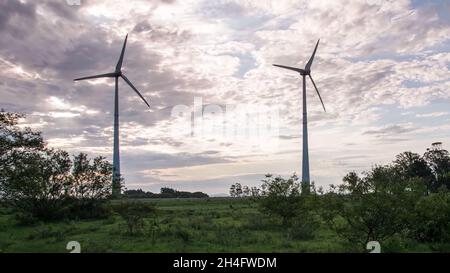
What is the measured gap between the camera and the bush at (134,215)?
30661 millimetres

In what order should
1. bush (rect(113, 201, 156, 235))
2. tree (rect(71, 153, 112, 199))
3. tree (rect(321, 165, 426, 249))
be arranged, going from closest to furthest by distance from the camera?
1. tree (rect(321, 165, 426, 249))
2. bush (rect(113, 201, 156, 235))
3. tree (rect(71, 153, 112, 199))

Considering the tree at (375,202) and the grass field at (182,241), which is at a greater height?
the tree at (375,202)

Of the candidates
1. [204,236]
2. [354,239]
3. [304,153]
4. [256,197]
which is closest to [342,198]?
[354,239]

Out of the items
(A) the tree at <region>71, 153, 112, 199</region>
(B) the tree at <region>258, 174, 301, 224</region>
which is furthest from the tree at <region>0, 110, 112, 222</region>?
(B) the tree at <region>258, 174, 301, 224</region>

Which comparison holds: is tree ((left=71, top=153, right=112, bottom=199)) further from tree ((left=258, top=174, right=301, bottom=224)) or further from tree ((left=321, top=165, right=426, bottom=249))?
tree ((left=321, top=165, right=426, bottom=249))

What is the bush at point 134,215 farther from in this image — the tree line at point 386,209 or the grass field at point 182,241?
the tree line at point 386,209

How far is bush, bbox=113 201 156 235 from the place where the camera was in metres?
30.7

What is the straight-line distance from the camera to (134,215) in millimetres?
33438

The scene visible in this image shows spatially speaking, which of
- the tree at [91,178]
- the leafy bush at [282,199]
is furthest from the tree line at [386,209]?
the tree at [91,178]

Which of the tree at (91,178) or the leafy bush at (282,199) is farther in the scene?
the tree at (91,178)

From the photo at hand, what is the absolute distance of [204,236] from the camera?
27938mm

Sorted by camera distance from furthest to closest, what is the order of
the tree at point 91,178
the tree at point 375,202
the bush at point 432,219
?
1. the tree at point 91,178
2. the bush at point 432,219
3. the tree at point 375,202
